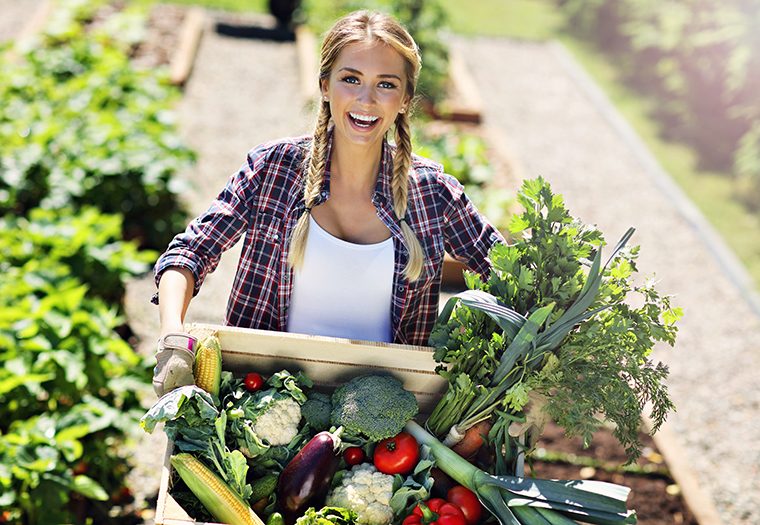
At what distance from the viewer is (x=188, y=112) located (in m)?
7.95

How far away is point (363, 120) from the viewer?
2578 millimetres

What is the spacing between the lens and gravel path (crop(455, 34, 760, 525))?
194 inches

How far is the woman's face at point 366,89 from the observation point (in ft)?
8.30

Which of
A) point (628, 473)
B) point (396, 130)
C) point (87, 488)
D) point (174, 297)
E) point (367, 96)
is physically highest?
point (367, 96)

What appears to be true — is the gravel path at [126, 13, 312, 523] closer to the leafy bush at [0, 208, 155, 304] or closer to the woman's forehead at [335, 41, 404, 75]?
the leafy bush at [0, 208, 155, 304]

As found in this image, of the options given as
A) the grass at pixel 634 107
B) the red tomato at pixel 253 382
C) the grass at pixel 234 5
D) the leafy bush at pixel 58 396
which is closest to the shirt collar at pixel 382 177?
the red tomato at pixel 253 382

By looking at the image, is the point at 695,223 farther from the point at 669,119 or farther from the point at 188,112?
the point at 188,112

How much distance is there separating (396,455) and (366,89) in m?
1.02

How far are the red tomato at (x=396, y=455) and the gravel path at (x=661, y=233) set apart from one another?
222cm

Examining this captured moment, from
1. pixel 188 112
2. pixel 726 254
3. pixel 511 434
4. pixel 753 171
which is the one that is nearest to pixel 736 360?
pixel 726 254

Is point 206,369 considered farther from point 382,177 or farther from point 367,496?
point 382,177

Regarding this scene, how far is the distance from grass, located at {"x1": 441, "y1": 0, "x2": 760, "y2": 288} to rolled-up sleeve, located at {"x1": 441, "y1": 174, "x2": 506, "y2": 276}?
464 centimetres

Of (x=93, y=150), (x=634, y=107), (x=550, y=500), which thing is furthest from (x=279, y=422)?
(x=634, y=107)

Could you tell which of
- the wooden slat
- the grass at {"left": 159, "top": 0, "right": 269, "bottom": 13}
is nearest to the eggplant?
the wooden slat
